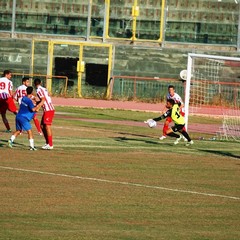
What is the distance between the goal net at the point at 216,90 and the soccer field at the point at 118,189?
11.9m

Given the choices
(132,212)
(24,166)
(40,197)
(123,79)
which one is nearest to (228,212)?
(132,212)

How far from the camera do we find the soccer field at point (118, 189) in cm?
1609

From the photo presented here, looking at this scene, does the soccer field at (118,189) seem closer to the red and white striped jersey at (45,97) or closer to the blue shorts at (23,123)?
the blue shorts at (23,123)

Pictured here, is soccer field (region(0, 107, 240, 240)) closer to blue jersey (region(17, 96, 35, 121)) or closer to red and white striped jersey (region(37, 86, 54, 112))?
blue jersey (region(17, 96, 35, 121))

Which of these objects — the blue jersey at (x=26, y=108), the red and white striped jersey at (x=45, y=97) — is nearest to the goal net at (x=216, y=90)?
the red and white striped jersey at (x=45, y=97)

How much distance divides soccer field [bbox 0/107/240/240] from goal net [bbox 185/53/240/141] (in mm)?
11909

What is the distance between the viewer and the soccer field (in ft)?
52.8

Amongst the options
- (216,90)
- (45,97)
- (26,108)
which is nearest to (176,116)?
(45,97)

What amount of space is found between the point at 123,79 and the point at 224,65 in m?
7.35

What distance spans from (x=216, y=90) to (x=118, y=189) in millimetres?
31450

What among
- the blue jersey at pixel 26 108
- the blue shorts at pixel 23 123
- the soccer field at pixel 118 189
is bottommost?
the soccer field at pixel 118 189

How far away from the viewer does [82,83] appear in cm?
5872

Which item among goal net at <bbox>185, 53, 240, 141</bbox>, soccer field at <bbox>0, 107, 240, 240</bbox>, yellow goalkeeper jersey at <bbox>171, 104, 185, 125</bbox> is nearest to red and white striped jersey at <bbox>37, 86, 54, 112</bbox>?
soccer field at <bbox>0, 107, 240, 240</bbox>

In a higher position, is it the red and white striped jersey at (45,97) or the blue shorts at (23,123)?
the red and white striped jersey at (45,97)
